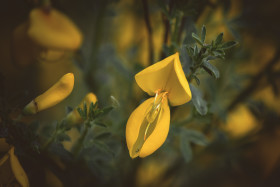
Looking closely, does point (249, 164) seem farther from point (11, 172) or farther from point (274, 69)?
point (11, 172)

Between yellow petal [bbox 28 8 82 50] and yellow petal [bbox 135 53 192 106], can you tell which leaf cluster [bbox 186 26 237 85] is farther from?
yellow petal [bbox 28 8 82 50]

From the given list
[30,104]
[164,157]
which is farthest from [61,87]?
[164,157]

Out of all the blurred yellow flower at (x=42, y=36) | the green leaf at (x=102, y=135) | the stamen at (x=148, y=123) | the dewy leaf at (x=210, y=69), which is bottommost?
the green leaf at (x=102, y=135)

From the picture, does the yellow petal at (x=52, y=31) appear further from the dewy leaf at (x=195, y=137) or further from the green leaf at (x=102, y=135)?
the dewy leaf at (x=195, y=137)

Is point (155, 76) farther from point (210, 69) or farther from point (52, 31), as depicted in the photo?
point (52, 31)

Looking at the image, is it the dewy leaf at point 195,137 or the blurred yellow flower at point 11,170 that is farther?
the dewy leaf at point 195,137

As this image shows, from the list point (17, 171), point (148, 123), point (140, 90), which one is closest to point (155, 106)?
point (148, 123)

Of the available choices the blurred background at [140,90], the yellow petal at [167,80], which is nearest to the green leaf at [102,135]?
the blurred background at [140,90]
